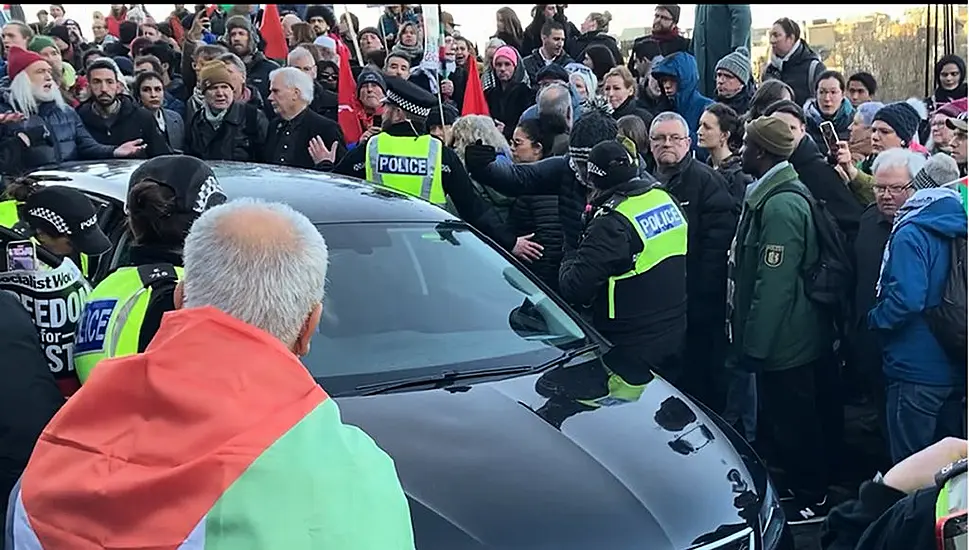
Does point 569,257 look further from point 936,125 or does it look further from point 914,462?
point 914,462

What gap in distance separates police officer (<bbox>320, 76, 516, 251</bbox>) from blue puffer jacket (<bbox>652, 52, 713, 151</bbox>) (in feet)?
9.32

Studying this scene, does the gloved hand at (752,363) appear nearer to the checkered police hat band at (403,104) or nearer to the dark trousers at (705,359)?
the dark trousers at (705,359)

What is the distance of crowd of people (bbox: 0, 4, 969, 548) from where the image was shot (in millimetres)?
4805

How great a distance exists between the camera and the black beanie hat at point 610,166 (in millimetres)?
4930

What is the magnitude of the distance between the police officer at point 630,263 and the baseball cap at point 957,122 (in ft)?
6.69

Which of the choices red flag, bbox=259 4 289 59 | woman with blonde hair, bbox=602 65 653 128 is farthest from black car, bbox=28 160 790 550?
red flag, bbox=259 4 289 59

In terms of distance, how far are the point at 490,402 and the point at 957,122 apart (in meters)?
3.90

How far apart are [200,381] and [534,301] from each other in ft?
8.78

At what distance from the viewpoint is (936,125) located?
6.31 m

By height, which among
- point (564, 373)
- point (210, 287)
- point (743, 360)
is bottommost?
point (743, 360)

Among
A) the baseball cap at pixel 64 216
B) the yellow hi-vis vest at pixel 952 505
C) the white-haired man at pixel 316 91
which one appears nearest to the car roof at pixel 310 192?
the baseball cap at pixel 64 216

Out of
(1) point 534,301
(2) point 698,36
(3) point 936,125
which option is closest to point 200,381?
(1) point 534,301

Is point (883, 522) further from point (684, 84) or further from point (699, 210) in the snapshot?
point (684, 84)

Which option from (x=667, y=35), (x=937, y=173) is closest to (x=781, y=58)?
(x=667, y=35)
